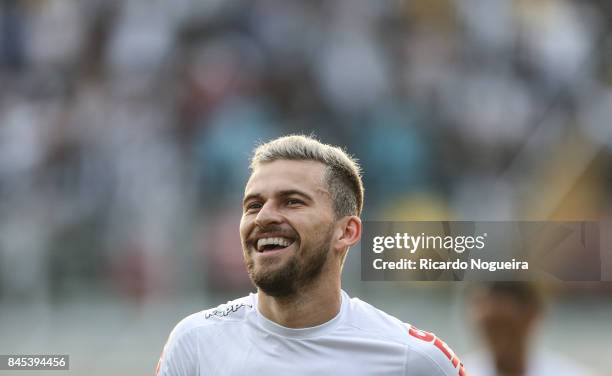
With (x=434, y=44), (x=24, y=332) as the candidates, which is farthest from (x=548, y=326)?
(x=24, y=332)

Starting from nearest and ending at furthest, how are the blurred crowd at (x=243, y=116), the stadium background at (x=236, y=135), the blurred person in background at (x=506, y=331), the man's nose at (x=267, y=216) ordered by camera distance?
1. the man's nose at (x=267, y=216)
2. the blurred person in background at (x=506, y=331)
3. the stadium background at (x=236, y=135)
4. the blurred crowd at (x=243, y=116)

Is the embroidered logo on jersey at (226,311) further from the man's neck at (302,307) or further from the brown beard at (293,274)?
the brown beard at (293,274)

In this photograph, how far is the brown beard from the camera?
2229 mm

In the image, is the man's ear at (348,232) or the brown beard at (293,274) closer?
the brown beard at (293,274)

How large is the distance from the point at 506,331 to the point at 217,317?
190 centimetres

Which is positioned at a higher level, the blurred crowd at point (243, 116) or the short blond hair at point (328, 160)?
the blurred crowd at point (243, 116)

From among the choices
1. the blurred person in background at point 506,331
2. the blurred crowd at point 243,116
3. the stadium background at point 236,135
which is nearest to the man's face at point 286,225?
the blurred person in background at point 506,331

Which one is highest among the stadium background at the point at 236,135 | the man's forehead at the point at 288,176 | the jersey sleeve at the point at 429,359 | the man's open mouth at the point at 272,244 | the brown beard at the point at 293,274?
the stadium background at the point at 236,135

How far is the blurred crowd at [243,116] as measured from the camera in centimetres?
591

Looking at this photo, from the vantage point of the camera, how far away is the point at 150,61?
693cm

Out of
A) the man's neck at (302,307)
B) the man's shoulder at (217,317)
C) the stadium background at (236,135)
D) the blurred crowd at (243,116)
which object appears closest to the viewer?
the man's neck at (302,307)

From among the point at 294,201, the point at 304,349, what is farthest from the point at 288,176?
the point at 304,349

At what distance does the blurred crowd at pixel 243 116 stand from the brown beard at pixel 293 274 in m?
3.45

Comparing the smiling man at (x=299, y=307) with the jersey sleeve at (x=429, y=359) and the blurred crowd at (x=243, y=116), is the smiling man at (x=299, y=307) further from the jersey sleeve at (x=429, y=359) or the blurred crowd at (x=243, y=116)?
the blurred crowd at (x=243, y=116)
